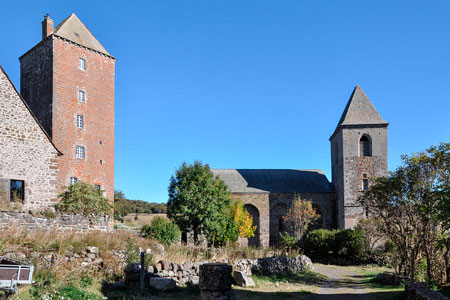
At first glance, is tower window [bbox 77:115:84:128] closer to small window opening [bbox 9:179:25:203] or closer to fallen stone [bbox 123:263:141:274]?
small window opening [bbox 9:179:25:203]

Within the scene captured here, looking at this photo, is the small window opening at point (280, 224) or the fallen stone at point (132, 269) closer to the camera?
the fallen stone at point (132, 269)

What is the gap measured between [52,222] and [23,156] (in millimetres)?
5107

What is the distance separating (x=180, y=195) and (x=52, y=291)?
55.6ft

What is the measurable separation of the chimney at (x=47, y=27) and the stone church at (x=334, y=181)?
2013 centimetres

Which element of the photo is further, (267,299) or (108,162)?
(108,162)

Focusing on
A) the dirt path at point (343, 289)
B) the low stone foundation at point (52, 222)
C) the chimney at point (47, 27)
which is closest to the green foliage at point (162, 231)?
the low stone foundation at point (52, 222)

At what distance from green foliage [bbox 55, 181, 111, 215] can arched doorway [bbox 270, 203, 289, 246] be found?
22.4 meters

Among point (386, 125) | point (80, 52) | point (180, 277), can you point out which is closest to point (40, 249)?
point (180, 277)

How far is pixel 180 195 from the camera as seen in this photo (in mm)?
26734

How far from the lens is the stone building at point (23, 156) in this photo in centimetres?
1783

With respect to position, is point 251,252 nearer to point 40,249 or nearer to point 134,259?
point 134,259

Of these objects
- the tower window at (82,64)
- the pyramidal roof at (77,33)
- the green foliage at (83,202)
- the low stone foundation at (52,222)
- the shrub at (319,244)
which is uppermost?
the pyramidal roof at (77,33)

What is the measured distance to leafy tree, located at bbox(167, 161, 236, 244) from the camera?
2658cm

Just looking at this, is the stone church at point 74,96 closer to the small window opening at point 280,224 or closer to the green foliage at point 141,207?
the small window opening at point 280,224
